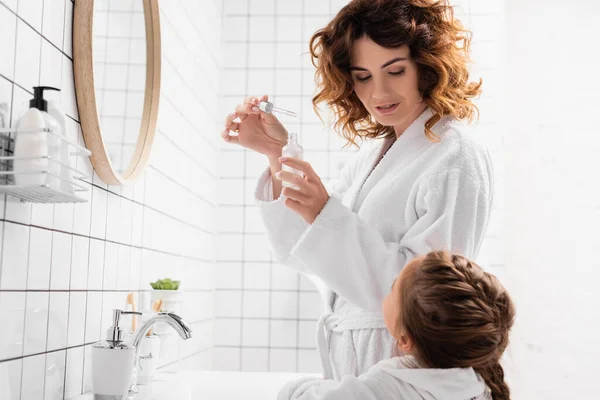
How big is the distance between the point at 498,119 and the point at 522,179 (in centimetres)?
32

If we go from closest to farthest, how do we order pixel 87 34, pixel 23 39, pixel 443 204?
1. pixel 23 39
2. pixel 443 204
3. pixel 87 34

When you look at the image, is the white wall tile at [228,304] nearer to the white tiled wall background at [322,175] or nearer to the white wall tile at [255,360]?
the white tiled wall background at [322,175]

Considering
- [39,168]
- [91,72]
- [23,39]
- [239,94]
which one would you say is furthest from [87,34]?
[239,94]

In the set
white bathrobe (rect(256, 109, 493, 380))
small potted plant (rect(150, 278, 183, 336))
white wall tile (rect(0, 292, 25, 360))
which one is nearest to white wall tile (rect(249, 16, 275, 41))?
small potted plant (rect(150, 278, 183, 336))

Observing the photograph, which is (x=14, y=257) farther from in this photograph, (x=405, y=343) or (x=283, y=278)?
(x=283, y=278)

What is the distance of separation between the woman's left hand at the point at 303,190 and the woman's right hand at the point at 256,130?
33 centimetres

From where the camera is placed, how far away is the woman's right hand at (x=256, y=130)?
1.61m

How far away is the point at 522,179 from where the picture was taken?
2.88m

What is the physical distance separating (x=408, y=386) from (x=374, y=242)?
1.07 feet

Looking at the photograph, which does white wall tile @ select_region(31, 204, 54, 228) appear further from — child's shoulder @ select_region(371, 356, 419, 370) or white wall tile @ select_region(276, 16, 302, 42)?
white wall tile @ select_region(276, 16, 302, 42)

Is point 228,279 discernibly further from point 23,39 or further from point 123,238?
point 23,39

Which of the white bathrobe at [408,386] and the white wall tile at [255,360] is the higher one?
the white bathrobe at [408,386]

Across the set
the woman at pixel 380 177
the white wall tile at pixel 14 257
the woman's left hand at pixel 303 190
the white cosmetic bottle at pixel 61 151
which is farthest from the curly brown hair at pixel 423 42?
the white wall tile at pixel 14 257

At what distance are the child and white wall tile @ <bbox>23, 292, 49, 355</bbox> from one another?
52 cm
